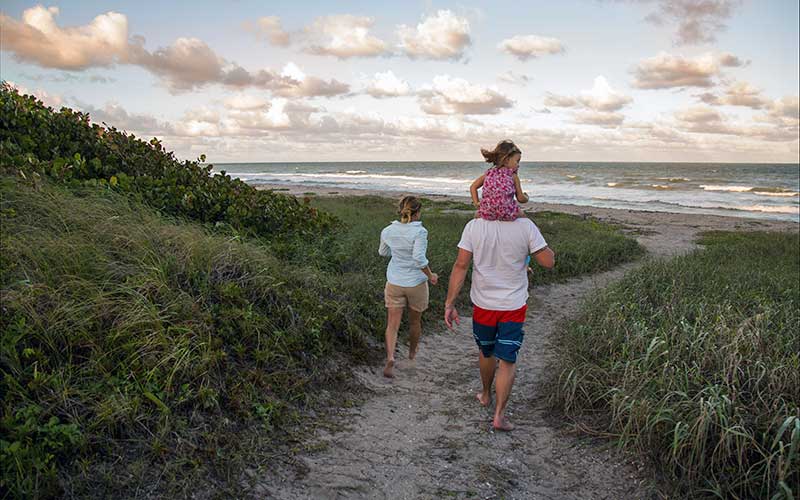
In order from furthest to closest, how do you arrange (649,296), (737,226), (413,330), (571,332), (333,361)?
(737,226) < (649,296) < (571,332) < (413,330) < (333,361)

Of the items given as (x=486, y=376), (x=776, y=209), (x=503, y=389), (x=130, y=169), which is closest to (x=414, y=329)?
(x=486, y=376)

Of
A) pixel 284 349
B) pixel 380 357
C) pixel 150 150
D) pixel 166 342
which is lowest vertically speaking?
pixel 380 357

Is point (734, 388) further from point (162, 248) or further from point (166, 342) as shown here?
point (162, 248)

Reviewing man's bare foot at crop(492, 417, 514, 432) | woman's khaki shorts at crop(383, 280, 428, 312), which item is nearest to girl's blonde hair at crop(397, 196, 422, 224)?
woman's khaki shorts at crop(383, 280, 428, 312)

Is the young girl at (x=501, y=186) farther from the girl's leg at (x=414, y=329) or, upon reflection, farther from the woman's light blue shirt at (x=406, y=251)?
the girl's leg at (x=414, y=329)

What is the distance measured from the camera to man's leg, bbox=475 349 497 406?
4742 millimetres

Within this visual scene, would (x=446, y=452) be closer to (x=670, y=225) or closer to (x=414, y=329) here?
(x=414, y=329)

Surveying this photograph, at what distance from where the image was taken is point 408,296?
18.3 ft

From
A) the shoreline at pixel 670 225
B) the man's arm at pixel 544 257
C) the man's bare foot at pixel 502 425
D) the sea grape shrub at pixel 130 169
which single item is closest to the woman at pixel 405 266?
the man's arm at pixel 544 257

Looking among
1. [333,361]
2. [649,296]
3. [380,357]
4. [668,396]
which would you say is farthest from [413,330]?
[649,296]

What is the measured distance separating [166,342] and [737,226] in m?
24.0

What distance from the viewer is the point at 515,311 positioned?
4.34 meters

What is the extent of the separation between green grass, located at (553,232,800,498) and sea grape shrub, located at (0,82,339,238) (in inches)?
183

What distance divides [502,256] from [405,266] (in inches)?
55.6
